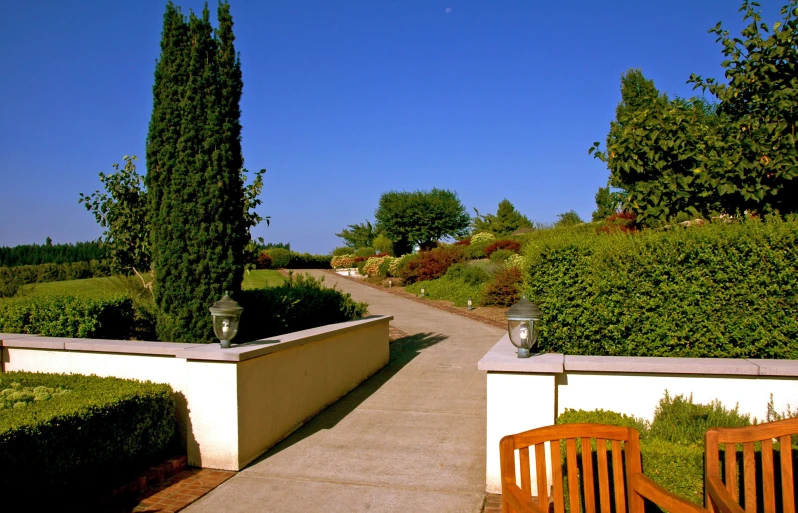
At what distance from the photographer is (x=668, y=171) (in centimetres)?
655

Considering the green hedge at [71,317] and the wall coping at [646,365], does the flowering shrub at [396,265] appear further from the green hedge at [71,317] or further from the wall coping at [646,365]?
the wall coping at [646,365]

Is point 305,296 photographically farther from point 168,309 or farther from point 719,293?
point 719,293

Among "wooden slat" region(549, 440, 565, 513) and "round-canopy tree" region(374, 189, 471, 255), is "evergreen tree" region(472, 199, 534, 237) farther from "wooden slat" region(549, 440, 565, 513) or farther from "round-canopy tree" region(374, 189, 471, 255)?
"wooden slat" region(549, 440, 565, 513)

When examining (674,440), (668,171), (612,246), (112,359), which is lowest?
(674,440)

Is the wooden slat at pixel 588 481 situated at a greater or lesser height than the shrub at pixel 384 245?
lesser

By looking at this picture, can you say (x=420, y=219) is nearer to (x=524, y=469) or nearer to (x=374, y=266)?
(x=374, y=266)

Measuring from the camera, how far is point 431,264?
2584 centimetres

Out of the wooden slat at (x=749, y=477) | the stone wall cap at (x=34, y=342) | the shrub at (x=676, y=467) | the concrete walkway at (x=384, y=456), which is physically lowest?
the concrete walkway at (x=384, y=456)

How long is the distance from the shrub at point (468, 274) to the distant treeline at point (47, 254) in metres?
15.9

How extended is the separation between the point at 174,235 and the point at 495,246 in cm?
2079

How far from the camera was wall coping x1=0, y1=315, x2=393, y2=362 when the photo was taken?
5219mm

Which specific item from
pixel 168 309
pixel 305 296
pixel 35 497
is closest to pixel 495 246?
pixel 305 296

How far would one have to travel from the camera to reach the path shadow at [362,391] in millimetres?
6223

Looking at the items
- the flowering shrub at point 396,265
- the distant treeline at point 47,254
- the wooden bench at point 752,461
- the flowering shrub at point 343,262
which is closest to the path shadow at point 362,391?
the wooden bench at point 752,461
